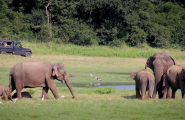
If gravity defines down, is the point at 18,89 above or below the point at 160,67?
below

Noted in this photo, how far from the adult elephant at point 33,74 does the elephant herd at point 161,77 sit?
352cm

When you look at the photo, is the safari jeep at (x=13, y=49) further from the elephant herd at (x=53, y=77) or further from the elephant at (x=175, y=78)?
the elephant at (x=175, y=78)

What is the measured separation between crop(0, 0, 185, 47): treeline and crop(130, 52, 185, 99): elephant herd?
26.7m

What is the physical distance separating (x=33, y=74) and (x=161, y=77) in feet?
20.4

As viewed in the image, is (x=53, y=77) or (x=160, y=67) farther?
(x=160, y=67)

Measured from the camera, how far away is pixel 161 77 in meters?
14.8

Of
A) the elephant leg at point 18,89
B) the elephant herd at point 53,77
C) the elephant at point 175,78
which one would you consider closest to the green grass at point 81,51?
the elephant herd at point 53,77

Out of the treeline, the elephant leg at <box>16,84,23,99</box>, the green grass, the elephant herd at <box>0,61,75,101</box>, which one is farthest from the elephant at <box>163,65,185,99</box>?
the treeline

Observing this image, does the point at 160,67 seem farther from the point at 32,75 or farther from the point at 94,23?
the point at 94,23

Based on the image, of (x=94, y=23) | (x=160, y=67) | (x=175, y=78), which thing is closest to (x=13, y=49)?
(x=94, y=23)

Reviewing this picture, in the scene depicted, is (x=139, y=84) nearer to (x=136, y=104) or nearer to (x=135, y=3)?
(x=136, y=104)

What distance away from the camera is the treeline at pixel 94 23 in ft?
138

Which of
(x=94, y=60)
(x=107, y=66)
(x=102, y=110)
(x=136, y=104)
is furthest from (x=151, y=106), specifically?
(x=94, y=60)

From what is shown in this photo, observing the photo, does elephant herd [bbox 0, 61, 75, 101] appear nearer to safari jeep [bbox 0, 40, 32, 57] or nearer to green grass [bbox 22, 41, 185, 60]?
safari jeep [bbox 0, 40, 32, 57]
